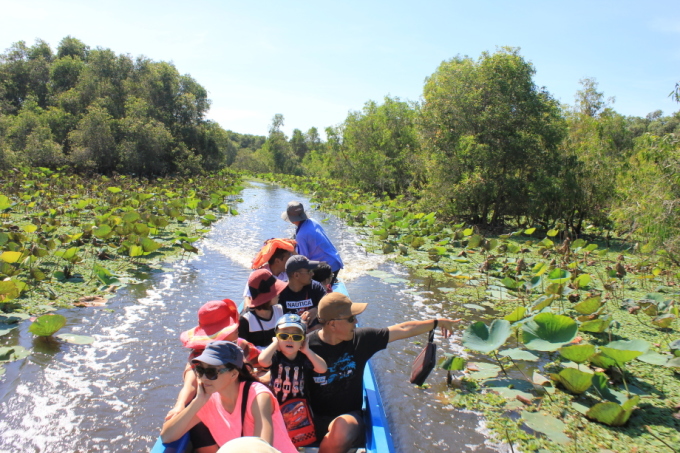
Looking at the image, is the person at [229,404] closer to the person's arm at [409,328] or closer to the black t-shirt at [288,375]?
the black t-shirt at [288,375]

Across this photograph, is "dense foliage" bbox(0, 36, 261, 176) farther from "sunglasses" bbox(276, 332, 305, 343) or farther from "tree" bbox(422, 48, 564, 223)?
"sunglasses" bbox(276, 332, 305, 343)

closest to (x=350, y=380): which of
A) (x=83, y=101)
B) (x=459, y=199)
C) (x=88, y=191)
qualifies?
(x=459, y=199)

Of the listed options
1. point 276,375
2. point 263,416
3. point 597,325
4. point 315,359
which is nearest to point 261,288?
point 276,375

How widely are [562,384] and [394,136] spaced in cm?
2148

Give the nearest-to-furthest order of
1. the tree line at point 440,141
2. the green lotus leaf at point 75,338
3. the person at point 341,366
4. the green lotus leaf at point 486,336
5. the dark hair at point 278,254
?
1. the person at point 341,366
2. the green lotus leaf at point 486,336
3. the dark hair at point 278,254
4. the green lotus leaf at point 75,338
5. the tree line at point 440,141

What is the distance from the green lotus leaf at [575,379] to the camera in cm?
369

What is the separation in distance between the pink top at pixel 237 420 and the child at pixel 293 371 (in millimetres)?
264

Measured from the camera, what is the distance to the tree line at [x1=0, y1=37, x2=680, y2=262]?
36.4ft

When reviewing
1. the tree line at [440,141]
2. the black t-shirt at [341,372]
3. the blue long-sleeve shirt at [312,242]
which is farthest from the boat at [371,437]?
the tree line at [440,141]

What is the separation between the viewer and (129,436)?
3.59 meters

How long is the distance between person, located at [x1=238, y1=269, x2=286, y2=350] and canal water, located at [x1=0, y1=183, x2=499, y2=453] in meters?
1.31

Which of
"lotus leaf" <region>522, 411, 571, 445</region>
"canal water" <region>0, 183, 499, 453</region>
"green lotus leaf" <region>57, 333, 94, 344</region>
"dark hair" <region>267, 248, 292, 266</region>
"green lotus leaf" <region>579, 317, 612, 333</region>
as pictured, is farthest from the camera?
"green lotus leaf" <region>57, 333, 94, 344</region>

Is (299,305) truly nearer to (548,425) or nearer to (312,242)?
(312,242)

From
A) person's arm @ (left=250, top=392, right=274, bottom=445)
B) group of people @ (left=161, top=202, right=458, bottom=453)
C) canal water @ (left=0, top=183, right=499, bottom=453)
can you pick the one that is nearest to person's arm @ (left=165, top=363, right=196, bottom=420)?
group of people @ (left=161, top=202, right=458, bottom=453)
